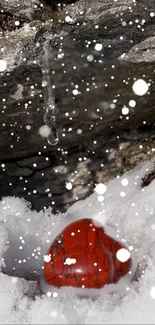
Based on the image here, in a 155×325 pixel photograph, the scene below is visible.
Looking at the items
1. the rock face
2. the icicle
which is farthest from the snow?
the icicle

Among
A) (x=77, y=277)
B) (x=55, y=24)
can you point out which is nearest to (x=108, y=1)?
(x=55, y=24)

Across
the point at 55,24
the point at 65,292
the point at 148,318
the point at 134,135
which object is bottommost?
the point at 148,318

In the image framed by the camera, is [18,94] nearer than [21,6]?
No

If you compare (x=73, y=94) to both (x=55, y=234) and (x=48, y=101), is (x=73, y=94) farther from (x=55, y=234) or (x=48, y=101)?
(x=55, y=234)

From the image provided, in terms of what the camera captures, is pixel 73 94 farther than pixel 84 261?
Yes

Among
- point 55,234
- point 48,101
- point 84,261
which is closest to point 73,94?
point 48,101

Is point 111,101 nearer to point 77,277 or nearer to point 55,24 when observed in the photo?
point 55,24

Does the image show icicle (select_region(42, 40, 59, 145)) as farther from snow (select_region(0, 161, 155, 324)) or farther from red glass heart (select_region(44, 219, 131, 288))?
red glass heart (select_region(44, 219, 131, 288))

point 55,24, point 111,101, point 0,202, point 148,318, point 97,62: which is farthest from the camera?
point 0,202
